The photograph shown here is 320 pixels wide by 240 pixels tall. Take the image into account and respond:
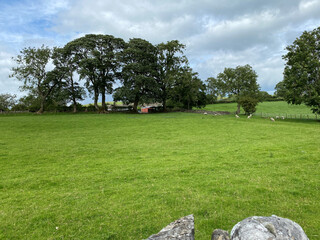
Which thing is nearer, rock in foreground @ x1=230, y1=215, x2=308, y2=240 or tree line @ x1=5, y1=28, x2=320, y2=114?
rock in foreground @ x1=230, y1=215, x2=308, y2=240

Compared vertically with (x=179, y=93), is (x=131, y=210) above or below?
below

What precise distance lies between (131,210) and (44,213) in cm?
292

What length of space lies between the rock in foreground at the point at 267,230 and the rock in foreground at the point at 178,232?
2.52 feet

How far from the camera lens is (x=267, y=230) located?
10.9 feet

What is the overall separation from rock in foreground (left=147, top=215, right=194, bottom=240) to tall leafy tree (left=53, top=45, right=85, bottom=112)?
210 feet

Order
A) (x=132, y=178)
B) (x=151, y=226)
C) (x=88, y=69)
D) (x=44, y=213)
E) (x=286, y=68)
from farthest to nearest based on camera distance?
(x=88, y=69) → (x=286, y=68) → (x=132, y=178) → (x=44, y=213) → (x=151, y=226)

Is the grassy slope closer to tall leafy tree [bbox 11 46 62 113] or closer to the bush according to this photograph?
the bush

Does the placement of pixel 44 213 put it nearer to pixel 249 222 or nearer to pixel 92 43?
pixel 249 222

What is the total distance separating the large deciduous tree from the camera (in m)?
41.8

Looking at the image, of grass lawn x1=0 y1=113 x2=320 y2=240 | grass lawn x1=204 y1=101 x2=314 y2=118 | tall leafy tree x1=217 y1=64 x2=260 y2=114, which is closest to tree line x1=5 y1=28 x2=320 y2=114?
tall leafy tree x1=217 y1=64 x2=260 y2=114

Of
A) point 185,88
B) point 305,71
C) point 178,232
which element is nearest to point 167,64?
point 185,88

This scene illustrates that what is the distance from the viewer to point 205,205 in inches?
275

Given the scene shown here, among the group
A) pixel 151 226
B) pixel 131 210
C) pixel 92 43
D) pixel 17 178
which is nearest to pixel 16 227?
pixel 131 210

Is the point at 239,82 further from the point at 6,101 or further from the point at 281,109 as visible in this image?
the point at 6,101
